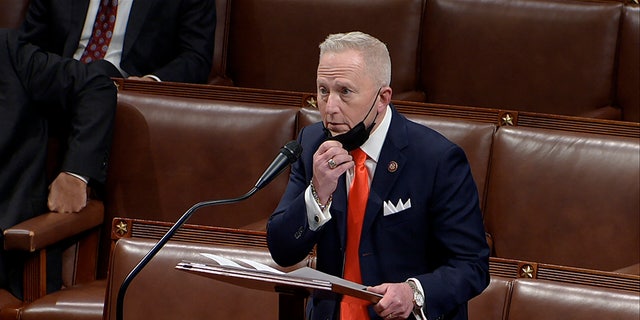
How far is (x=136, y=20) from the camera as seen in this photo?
125 centimetres

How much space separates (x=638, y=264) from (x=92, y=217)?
53 cm

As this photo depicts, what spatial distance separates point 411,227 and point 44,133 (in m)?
0.49

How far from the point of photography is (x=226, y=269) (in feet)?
1.99

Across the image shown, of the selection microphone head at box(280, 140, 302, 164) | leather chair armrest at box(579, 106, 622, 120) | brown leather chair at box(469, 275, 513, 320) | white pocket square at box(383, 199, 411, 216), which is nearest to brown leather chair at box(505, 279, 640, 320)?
brown leather chair at box(469, 275, 513, 320)

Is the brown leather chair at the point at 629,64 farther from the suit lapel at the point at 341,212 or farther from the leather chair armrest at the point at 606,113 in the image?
the suit lapel at the point at 341,212

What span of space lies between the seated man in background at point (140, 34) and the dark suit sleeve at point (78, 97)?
0.48 ft

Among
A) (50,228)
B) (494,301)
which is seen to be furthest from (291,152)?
(50,228)

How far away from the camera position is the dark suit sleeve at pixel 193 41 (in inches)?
49.3

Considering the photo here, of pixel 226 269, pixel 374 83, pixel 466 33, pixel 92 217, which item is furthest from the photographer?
pixel 466 33

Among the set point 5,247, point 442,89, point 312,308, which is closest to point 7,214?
point 5,247

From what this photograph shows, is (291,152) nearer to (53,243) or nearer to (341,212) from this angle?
(341,212)

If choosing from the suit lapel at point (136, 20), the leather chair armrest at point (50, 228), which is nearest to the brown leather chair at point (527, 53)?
the suit lapel at point (136, 20)

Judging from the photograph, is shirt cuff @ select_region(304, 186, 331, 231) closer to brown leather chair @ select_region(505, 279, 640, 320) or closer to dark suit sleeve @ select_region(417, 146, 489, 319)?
dark suit sleeve @ select_region(417, 146, 489, 319)

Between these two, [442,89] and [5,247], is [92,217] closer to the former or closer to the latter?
[5,247]
